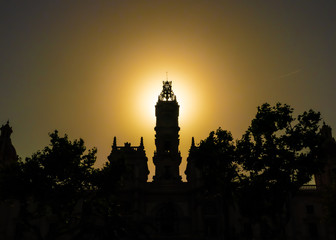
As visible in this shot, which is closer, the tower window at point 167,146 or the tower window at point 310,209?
the tower window at point 310,209

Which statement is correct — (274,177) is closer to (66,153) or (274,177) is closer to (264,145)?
(264,145)

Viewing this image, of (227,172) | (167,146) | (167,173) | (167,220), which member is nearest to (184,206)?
(167,220)

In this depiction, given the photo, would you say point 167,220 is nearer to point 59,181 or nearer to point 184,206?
point 184,206

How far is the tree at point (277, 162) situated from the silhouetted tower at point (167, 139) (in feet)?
71.7

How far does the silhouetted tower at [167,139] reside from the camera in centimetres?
5218

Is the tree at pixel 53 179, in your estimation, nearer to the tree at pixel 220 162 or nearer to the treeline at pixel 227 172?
the treeline at pixel 227 172

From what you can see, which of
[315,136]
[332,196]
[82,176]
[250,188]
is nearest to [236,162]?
[250,188]

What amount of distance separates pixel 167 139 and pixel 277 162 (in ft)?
87.5

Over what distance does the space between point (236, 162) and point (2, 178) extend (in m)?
22.2

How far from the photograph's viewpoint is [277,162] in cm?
2992

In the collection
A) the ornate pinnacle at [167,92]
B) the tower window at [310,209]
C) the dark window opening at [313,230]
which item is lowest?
the dark window opening at [313,230]

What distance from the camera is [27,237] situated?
43.0m

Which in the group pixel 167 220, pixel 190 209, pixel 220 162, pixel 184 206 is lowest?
pixel 167 220

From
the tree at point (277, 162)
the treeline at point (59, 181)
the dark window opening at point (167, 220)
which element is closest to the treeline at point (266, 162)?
the tree at point (277, 162)
